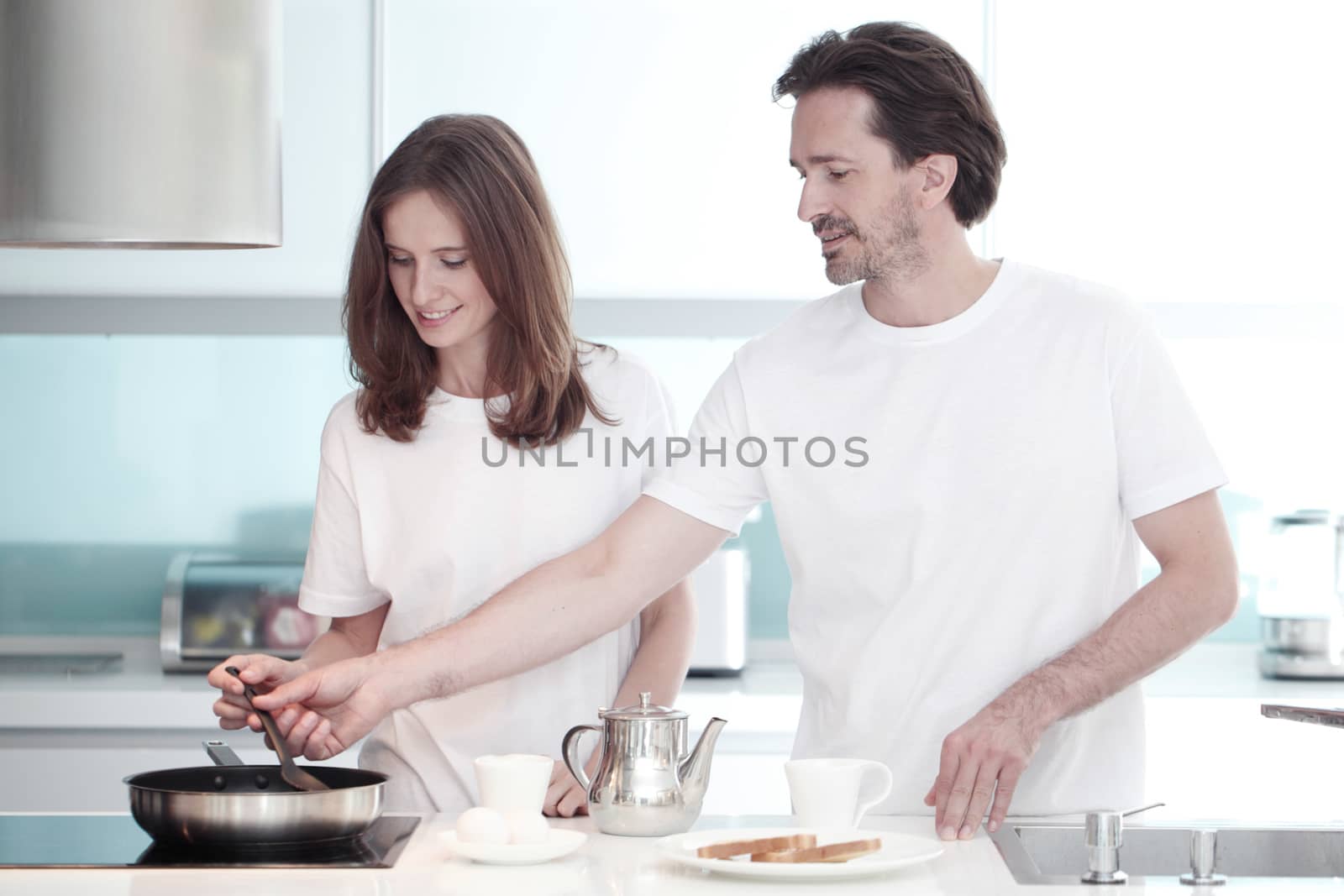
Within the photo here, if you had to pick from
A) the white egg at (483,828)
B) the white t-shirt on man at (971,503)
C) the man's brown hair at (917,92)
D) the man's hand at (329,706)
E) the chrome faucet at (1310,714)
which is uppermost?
the man's brown hair at (917,92)

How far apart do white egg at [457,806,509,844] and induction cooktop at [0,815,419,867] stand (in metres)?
0.07

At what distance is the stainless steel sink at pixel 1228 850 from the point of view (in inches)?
56.5

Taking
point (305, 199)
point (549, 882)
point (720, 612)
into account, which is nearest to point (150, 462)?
point (305, 199)

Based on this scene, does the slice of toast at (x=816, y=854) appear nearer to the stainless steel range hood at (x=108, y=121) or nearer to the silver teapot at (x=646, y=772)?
the silver teapot at (x=646, y=772)

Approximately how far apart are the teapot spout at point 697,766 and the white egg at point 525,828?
14 cm

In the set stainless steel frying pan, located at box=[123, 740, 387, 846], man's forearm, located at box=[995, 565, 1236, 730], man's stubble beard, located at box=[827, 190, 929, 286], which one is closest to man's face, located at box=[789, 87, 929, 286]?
man's stubble beard, located at box=[827, 190, 929, 286]

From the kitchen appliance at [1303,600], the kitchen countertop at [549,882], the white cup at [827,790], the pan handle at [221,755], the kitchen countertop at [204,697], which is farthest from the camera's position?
the kitchen appliance at [1303,600]

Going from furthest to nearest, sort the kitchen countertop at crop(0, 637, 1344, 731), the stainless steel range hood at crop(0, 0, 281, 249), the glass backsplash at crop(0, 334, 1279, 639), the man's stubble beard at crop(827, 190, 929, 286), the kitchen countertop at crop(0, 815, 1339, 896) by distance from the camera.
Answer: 1. the glass backsplash at crop(0, 334, 1279, 639)
2. the kitchen countertop at crop(0, 637, 1344, 731)
3. the man's stubble beard at crop(827, 190, 929, 286)
4. the stainless steel range hood at crop(0, 0, 281, 249)
5. the kitchen countertop at crop(0, 815, 1339, 896)

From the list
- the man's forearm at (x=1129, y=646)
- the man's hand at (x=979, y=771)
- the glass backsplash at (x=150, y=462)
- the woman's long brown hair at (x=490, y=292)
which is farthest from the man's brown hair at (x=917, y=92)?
the glass backsplash at (x=150, y=462)

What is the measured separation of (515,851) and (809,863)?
0.25 m

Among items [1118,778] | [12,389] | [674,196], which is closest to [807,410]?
[1118,778]

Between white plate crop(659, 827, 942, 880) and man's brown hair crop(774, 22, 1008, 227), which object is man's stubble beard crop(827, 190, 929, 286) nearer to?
man's brown hair crop(774, 22, 1008, 227)

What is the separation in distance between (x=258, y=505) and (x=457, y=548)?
179 cm

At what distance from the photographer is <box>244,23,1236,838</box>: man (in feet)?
5.42
